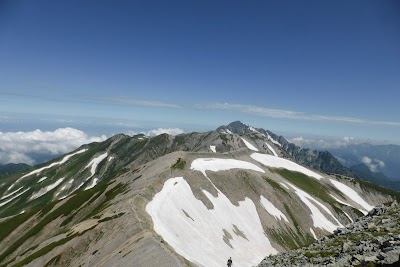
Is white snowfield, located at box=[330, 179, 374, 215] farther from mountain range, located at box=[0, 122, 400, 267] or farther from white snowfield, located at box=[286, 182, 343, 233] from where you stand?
white snowfield, located at box=[286, 182, 343, 233]

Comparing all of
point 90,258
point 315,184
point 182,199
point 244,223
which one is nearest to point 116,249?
point 90,258

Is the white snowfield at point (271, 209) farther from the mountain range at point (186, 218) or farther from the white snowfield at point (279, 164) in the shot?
the white snowfield at point (279, 164)

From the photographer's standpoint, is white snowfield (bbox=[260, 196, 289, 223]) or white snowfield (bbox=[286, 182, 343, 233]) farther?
white snowfield (bbox=[286, 182, 343, 233])

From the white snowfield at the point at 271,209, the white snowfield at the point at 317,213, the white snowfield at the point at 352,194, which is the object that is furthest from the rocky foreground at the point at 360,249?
the white snowfield at the point at 352,194

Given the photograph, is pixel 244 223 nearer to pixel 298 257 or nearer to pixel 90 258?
pixel 90 258

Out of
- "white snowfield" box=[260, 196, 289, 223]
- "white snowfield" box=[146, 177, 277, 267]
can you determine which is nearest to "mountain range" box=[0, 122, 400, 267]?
"white snowfield" box=[146, 177, 277, 267]
